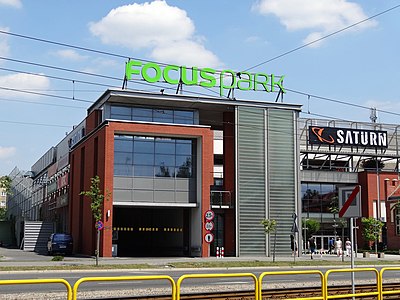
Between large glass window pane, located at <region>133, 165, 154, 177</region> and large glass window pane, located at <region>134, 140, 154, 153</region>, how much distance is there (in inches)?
45.6

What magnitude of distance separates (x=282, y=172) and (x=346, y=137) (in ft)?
68.5

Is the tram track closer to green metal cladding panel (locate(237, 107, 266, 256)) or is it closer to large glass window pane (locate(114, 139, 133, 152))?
green metal cladding panel (locate(237, 107, 266, 256))

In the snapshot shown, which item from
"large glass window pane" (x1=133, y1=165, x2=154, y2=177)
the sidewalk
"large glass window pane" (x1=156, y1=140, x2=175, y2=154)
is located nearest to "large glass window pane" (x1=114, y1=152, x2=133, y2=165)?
"large glass window pane" (x1=133, y1=165, x2=154, y2=177)

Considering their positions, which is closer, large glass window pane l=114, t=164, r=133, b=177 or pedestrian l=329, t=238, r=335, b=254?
large glass window pane l=114, t=164, r=133, b=177

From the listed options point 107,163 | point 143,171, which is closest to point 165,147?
point 143,171

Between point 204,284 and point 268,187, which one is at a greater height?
point 268,187

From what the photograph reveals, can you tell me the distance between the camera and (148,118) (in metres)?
44.1

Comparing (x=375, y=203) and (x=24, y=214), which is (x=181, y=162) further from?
(x=24, y=214)

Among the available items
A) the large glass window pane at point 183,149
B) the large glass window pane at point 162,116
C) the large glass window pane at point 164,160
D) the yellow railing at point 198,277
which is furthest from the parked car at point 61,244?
the yellow railing at point 198,277

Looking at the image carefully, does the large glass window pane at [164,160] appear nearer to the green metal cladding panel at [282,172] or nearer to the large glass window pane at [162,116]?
the large glass window pane at [162,116]

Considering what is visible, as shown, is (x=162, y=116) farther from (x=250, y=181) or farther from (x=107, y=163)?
(x=250, y=181)

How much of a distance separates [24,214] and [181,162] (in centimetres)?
6001

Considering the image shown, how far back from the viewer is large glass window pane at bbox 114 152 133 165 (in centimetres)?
4247

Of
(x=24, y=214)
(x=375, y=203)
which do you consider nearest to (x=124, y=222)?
(x=375, y=203)
